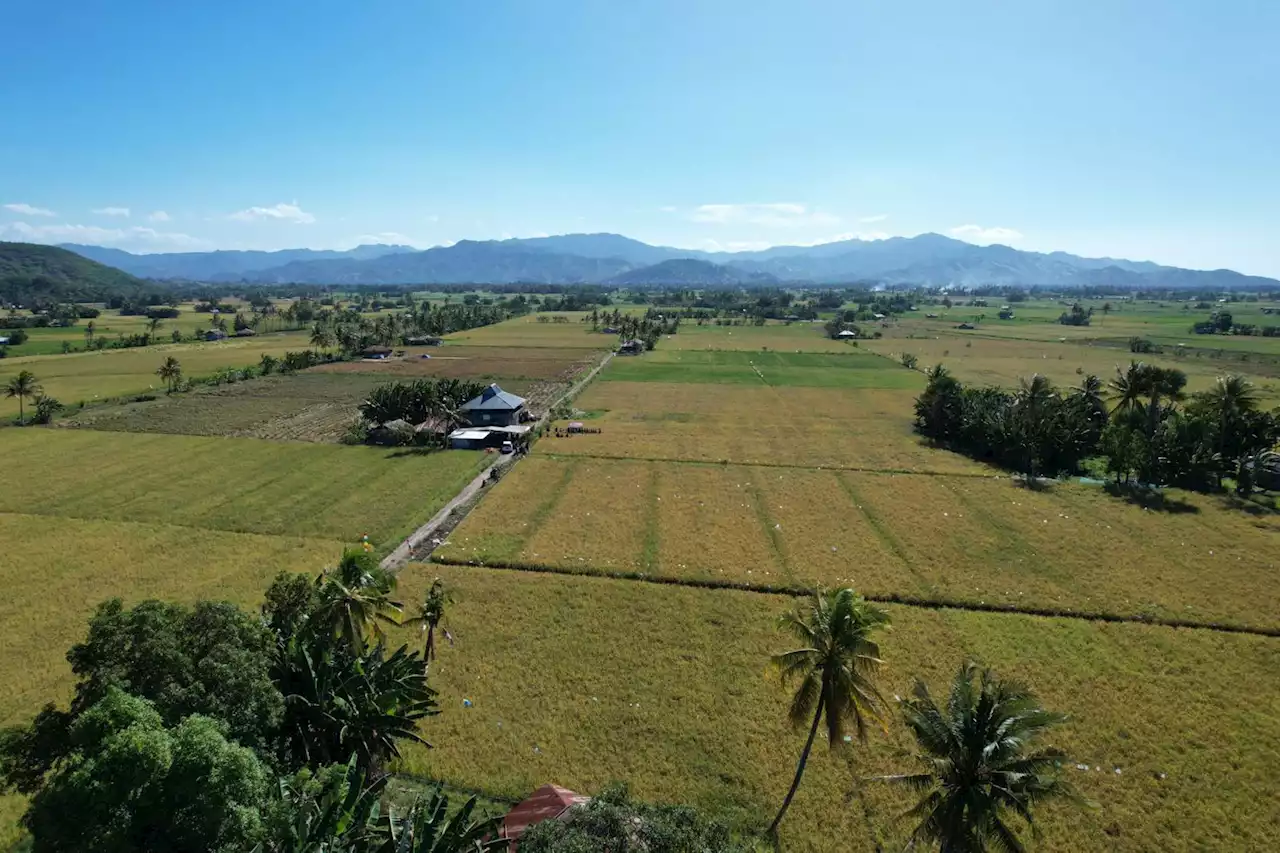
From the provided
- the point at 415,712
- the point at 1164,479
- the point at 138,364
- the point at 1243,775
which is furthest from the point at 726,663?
the point at 138,364

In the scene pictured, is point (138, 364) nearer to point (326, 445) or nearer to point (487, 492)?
point (326, 445)

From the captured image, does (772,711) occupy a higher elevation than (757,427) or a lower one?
lower

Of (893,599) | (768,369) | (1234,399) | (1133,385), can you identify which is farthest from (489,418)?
(1234,399)

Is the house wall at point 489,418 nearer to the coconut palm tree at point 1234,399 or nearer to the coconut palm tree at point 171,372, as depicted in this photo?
the coconut palm tree at point 171,372

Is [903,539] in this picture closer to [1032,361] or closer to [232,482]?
[232,482]

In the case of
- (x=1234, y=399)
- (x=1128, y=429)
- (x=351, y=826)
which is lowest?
(x=351, y=826)

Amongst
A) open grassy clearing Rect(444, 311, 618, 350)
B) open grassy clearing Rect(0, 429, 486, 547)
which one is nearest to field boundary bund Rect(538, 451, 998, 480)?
open grassy clearing Rect(0, 429, 486, 547)

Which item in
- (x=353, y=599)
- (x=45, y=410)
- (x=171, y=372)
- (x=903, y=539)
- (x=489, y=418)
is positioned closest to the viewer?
(x=353, y=599)
